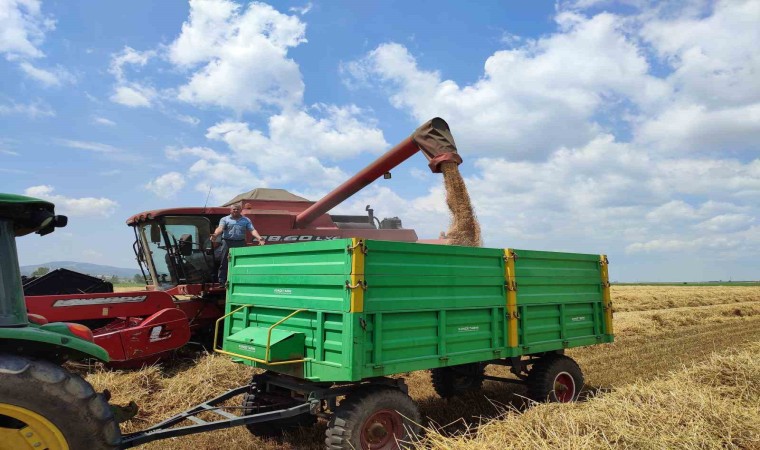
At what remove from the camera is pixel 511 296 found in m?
5.62

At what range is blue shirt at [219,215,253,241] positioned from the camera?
24.6 ft

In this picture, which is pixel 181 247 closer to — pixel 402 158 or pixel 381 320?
pixel 402 158

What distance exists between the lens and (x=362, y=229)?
10.6m

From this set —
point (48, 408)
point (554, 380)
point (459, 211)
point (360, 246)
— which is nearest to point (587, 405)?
point (554, 380)

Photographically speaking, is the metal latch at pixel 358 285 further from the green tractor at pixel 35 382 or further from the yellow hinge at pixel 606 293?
the yellow hinge at pixel 606 293

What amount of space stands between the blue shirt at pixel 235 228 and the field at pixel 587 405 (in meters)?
1.68

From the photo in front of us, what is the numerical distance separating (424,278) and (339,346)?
1.03 metres

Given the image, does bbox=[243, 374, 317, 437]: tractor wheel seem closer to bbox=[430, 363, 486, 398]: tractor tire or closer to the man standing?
bbox=[430, 363, 486, 398]: tractor tire

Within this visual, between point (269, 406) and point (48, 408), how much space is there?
2.23m

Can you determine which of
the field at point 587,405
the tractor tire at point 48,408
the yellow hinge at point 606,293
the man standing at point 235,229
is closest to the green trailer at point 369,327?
the field at point 587,405

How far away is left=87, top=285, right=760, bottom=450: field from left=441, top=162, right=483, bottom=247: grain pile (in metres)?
2.10

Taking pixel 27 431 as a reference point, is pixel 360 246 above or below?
above

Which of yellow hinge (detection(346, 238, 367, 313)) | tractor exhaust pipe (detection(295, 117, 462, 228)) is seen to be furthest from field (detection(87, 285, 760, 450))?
tractor exhaust pipe (detection(295, 117, 462, 228))

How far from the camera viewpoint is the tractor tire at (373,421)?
13.6ft
